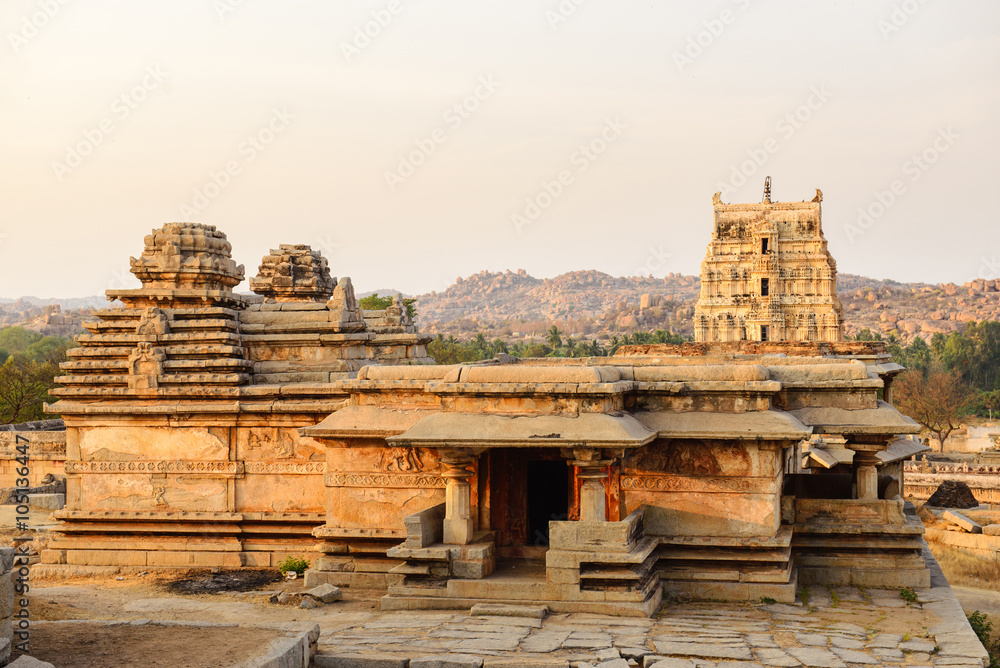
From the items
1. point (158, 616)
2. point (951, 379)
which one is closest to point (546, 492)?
point (158, 616)

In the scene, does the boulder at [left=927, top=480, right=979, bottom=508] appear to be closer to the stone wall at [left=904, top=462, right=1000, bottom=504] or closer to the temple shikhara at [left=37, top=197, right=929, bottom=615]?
the stone wall at [left=904, top=462, right=1000, bottom=504]

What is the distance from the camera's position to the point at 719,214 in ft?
204

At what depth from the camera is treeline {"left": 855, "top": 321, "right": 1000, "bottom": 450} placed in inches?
1715

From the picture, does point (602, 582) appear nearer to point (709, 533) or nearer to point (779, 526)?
point (709, 533)

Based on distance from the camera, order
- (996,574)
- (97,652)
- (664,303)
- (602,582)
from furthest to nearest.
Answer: (664,303) < (996,574) < (602,582) < (97,652)

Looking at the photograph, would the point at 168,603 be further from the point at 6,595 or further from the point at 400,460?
the point at 6,595

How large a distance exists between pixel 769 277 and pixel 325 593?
53459 millimetres

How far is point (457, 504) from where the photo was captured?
959cm

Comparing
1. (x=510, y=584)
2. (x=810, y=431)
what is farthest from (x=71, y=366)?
(x=810, y=431)

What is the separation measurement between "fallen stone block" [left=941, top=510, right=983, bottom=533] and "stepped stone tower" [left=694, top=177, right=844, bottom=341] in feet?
124

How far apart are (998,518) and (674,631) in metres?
17.2

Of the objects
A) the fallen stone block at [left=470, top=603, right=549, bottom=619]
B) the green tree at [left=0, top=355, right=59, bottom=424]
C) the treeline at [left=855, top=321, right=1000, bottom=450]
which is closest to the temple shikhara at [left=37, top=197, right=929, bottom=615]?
the fallen stone block at [left=470, top=603, right=549, bottom=619]

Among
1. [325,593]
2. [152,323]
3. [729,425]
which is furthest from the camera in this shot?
[152,323]

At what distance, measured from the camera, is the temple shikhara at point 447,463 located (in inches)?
364
